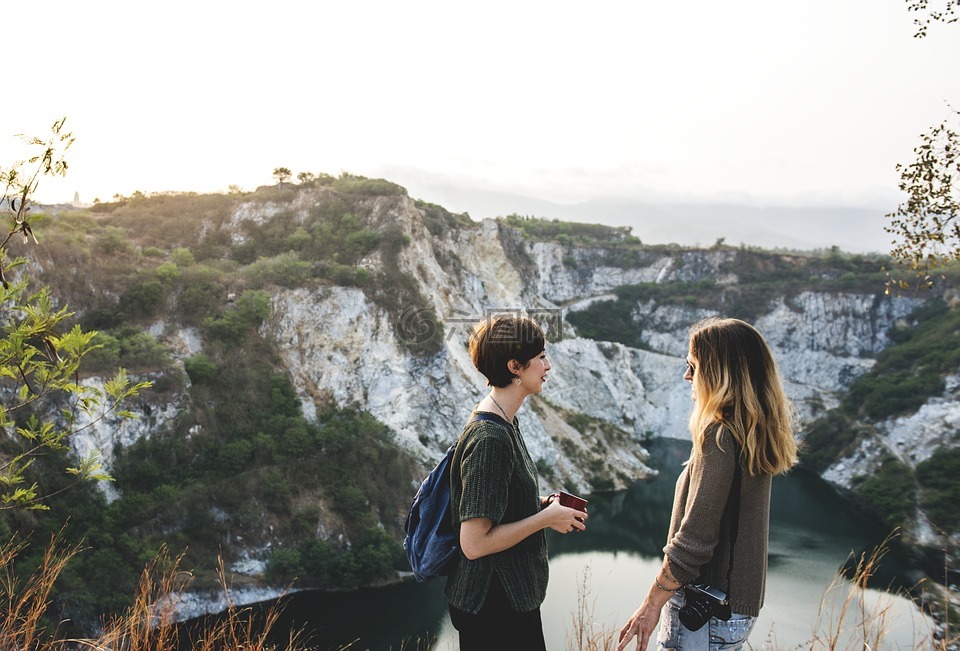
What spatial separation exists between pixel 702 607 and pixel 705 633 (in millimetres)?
142

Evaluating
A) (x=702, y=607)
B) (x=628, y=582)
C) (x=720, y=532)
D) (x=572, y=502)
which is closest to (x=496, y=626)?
(x=572, y=502)

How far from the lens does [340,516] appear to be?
22172 mm

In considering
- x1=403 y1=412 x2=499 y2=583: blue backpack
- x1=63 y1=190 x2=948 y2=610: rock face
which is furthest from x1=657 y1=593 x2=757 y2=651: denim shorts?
x1=63 y1=190 x2=948 y2=610: rock face

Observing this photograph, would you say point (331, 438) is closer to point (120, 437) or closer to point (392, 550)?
point (392, 550)

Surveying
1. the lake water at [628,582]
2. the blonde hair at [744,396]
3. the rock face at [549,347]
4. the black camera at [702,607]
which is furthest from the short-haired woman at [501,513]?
the rock face at [549,347]

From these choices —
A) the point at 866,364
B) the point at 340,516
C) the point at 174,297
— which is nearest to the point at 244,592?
the point at 340,516

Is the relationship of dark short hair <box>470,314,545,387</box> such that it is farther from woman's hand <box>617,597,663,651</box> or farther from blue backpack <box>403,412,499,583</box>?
woman's hand <box>617,597,663,651</box>

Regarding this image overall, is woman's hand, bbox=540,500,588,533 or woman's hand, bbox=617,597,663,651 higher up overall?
woman's hand, bbox=540,500,588,533

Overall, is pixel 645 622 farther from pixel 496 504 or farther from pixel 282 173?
pixel 282 173

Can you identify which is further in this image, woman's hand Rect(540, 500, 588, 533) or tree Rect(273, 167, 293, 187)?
tree Rect(273, 167, 293, 187)

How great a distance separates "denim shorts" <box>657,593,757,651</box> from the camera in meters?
2.34

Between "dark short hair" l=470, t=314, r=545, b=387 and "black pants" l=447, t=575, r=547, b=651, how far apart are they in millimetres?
715

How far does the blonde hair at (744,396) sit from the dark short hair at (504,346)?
62 centimetres

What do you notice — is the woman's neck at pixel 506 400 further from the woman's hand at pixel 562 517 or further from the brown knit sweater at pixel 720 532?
the brown knit sweater at pixel 720 532
